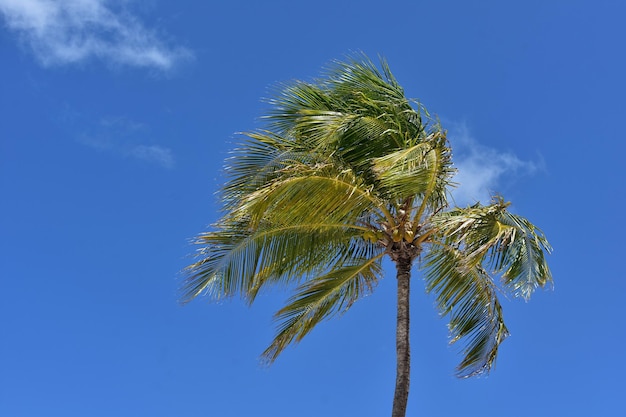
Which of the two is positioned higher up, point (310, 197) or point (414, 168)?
point (414, 168)

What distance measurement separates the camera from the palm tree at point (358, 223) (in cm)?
1133

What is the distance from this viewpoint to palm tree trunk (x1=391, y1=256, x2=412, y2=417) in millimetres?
11517

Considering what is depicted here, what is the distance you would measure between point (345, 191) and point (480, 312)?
10.6 feet

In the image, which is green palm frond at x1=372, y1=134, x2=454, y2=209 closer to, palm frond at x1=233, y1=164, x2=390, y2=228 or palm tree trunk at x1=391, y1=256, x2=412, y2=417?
palm frond at x1=233, y1=164, x2=390, y2=228

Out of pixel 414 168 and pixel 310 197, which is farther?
pixel 414 168

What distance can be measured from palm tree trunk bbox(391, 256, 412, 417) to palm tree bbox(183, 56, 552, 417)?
16 millimetres

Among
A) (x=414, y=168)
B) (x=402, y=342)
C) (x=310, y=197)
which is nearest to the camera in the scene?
(x=310, y=197)

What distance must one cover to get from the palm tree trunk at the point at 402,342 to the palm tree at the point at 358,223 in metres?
0.02

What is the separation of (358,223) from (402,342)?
184cm

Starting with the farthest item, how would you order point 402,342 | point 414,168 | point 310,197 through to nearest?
point 402,342 → point 414,168 → point 310,197

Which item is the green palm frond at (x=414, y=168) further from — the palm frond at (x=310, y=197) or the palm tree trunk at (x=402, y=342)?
the palm tree trunk at (x=402, y=342)

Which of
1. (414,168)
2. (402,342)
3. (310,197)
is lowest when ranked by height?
(402,342)

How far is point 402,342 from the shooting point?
11953 mm

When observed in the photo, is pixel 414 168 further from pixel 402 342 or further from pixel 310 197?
pixel 402 342
